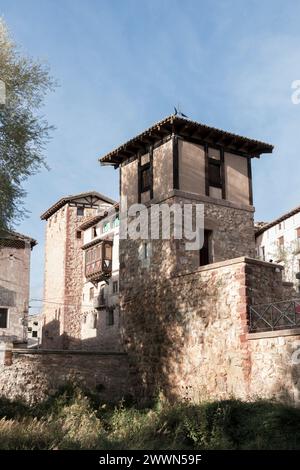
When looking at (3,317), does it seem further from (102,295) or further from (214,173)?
(214,173)

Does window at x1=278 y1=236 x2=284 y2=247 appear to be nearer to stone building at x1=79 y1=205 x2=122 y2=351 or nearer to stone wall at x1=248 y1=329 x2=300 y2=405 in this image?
stone building at x1=79 y1=205 x2=122 y2=351

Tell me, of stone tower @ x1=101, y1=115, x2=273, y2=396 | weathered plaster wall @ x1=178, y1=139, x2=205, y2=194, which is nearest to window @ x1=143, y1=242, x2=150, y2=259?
stone tower @ x1=101, y1=115, x2=273, y2=396

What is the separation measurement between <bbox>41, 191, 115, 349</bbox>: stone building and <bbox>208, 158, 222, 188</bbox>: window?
15.4m

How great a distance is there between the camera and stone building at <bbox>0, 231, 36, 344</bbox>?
30.4m

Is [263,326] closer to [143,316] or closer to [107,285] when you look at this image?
[143,316]

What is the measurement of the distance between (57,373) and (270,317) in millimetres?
7056

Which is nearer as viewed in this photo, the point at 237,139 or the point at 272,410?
the point at 272,410

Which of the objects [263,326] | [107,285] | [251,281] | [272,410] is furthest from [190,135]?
[107,285]

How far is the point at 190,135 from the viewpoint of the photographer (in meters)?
19.3

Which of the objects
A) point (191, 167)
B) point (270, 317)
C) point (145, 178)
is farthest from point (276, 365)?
point (145, 178)

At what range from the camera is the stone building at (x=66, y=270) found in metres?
34.9
